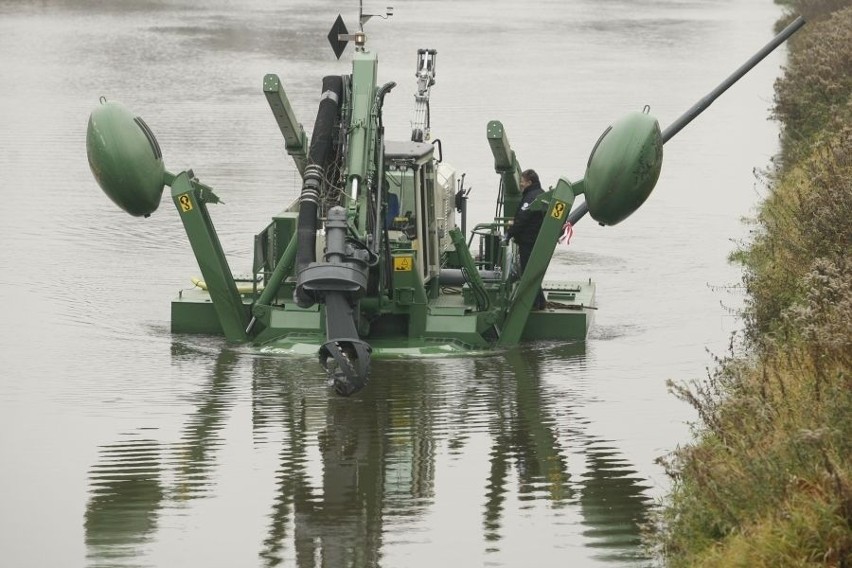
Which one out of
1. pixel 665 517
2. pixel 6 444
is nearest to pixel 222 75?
pixel 6 444

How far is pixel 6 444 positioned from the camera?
50.4 ft

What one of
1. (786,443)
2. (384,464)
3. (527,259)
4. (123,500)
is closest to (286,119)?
(527,259)

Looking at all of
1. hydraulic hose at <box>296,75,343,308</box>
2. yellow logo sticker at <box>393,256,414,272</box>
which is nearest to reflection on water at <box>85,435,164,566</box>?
hydraulic hose at <box>296,75,343,308</box>

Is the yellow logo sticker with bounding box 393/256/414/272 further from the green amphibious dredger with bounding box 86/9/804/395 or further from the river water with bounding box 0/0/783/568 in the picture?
the river water with bounding box 0/0/783/568

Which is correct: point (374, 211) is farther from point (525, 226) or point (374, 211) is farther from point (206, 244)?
point (525, 226)

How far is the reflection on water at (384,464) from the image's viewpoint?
1273 centimetres

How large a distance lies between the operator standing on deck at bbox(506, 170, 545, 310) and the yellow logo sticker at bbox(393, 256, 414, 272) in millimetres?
1641

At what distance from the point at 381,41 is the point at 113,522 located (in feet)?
158

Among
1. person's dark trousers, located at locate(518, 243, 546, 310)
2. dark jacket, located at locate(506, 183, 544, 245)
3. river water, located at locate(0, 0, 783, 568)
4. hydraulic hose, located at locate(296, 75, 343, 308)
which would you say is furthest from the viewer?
person's dark trousers, located at locate(518, 243, 546, 310)

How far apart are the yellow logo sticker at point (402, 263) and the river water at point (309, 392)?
3.13 ft

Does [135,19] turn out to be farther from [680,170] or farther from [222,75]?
[680,170]

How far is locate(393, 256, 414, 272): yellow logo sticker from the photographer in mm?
17672

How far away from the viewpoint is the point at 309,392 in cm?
1688

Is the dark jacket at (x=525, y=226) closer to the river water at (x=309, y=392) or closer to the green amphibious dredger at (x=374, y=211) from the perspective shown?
the green amphibious dredger at (x=374, y=211)
